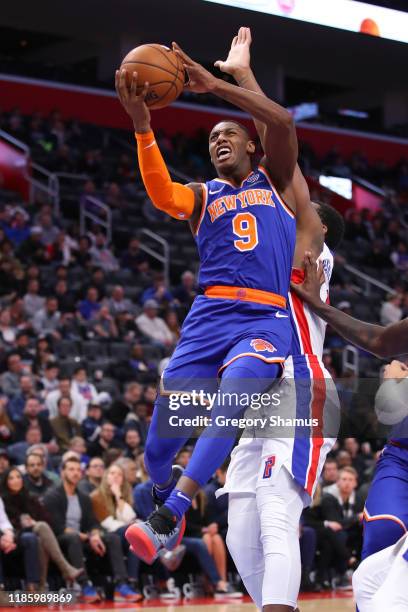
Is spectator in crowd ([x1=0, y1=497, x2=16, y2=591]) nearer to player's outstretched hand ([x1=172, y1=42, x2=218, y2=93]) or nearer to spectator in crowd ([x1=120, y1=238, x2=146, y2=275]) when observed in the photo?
player's outstretched hand ([x1=172, y1=42, x2=218, y2=93])

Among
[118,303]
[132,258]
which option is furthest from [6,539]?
[132,258]

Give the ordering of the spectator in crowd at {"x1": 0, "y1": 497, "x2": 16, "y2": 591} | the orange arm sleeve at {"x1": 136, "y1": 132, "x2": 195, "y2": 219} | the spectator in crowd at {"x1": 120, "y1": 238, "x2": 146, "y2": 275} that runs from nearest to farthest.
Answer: the orange arm sleeve at {"x1": 136, "y1": 132, "x2": 195, "y2": 219}, the spectator in crowd at {"x1": 0, "y1": 497, "x2": 16, "y2": 591}, the spectator in crowd at {"x1": 120, "y1": 238, "x2": 146, "y2": 275}

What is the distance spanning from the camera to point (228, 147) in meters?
6.14

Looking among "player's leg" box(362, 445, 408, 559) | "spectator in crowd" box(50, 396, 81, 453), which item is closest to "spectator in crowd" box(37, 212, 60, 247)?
"spectator in crowd" box(50, 396, 81, 453)

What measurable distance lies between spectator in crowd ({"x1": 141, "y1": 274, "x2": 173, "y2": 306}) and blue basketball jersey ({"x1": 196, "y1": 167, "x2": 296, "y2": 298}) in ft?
37.8

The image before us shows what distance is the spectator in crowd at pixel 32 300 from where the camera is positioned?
15727 millimetres

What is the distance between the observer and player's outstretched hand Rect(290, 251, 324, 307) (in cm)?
620

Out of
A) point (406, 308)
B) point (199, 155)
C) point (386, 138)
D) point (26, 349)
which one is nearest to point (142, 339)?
point (26, 349)

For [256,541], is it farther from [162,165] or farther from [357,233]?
[357,233]

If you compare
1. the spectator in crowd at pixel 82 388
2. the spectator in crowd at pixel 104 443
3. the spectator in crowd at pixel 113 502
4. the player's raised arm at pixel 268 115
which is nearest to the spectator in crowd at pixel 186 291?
the spectator in crowd at pixel 82 388

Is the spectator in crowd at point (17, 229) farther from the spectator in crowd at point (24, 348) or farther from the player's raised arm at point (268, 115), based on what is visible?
the player's raised arm at point (268, 115)

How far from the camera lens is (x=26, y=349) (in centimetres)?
1448

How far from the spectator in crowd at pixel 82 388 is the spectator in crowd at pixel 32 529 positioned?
3.16m

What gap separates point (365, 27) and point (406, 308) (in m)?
5.32
